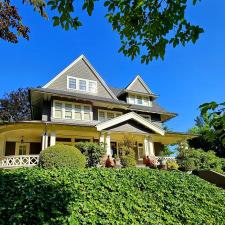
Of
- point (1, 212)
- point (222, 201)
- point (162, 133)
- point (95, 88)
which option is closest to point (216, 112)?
point (1, 212)

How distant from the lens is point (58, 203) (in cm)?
830

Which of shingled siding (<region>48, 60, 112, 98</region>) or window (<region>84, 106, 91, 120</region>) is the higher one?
shingled siding (<region>48, 60, 112, 98</region>)

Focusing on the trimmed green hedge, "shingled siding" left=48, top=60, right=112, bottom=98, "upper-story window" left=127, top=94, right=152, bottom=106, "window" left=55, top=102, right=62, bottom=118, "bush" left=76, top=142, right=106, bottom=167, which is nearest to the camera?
the trimmed green hedge

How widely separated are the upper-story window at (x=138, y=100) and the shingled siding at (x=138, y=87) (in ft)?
2.16

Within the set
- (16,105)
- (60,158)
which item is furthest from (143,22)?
(16,105)

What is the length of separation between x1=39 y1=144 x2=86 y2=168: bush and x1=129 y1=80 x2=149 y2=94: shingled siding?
597 inches

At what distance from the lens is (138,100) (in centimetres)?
2827

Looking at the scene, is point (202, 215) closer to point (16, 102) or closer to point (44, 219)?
point (44, 219)

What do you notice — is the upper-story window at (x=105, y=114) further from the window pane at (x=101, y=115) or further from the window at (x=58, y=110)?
the window at (x=58, y=110)

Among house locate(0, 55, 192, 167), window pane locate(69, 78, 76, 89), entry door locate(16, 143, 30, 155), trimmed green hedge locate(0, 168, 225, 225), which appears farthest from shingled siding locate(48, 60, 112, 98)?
trimmed green hedge locate(0, 168, 225, 225)

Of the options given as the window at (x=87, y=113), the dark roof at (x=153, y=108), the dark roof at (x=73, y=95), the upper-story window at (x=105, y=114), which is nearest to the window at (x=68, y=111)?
the dark roof at (x=73, y=95)

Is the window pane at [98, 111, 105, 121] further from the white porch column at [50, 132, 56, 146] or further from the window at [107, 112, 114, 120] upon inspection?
the white porch column at [50, 132, 56, 146]

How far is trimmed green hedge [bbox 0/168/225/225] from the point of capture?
796 centimetres

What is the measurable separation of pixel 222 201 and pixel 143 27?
35.2ft
